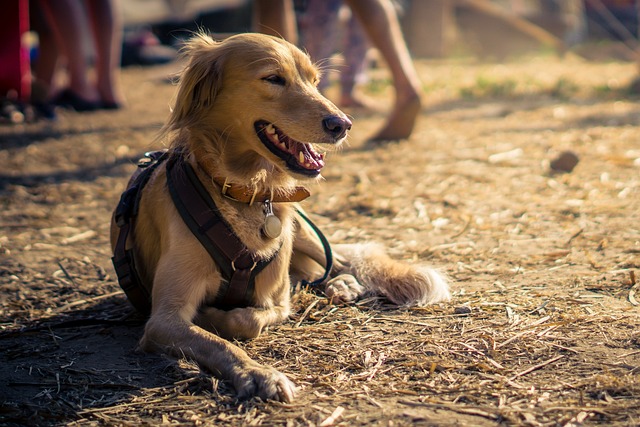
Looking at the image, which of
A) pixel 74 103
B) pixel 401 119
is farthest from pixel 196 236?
pixel 74 103

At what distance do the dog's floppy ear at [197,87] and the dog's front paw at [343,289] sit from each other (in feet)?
3.29

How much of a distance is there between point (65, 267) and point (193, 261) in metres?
1.38

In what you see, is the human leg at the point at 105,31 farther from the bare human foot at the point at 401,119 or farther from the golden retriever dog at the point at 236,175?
the golden retriever dog at the point at 236,175

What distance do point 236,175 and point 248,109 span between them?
0.27 m

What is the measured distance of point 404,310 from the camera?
3.47 m

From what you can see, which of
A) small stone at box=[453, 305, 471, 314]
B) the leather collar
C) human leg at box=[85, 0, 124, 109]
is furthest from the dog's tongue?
human leg at box=[85, 0, 124, 109]

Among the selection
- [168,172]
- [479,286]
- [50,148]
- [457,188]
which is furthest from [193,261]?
[50,148]

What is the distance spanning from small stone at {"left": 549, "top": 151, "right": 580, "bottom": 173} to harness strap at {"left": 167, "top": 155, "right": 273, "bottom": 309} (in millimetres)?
3301

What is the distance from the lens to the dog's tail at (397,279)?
11.5 feet

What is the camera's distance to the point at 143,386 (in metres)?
2.75

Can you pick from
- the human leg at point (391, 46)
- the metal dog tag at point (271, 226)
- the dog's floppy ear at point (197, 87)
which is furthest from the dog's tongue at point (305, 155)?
the human leg at point (391, 46)

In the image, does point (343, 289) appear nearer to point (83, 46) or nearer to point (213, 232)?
point (213, 232)

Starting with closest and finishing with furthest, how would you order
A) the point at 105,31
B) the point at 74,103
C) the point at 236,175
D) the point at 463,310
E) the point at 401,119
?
the point at 236,175 → the point at 463,310 → the point at 401,119 → the point at 105,31 → the point at 74,103

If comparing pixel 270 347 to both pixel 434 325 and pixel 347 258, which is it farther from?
pixel 347 258
